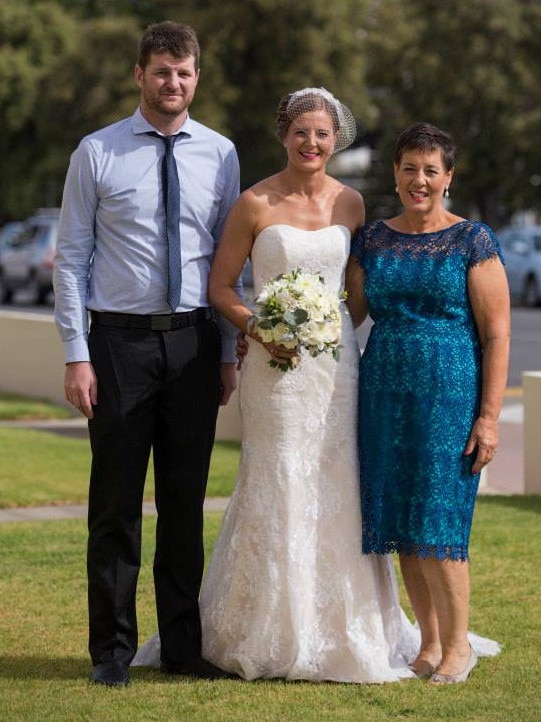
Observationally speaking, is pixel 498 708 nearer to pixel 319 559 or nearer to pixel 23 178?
pixel 319 559

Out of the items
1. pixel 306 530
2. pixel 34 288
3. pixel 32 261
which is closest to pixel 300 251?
pixel 306 530

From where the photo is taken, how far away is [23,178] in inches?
1858

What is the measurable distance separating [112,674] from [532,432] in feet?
18.2

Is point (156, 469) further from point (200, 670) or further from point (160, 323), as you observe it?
point (200, 670)

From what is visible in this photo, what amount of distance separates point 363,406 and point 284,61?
99.1ft

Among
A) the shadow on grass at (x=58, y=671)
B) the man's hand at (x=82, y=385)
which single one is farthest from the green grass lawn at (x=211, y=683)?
the man's hand at (x=82, y=385)

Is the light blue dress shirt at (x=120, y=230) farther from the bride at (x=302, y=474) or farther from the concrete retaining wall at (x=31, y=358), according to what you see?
the concrete retaining wall at (x=31, y=358)

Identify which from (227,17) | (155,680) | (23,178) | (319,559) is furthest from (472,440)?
(23,178)

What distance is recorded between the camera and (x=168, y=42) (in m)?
5.27

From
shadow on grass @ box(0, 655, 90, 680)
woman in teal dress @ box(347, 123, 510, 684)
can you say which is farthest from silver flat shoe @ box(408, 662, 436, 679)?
shadow on grass @ box(0, 655, 90, 680)

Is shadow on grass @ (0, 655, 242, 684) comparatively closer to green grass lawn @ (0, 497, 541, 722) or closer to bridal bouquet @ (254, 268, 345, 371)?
green grass lawn @ (0, 497, 541, 722)

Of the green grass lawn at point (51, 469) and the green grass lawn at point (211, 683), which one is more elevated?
the green grass lawn at point (51, 469)

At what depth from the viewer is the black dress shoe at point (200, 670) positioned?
563 centimetres

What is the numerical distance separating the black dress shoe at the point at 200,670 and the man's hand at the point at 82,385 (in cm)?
107
